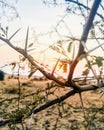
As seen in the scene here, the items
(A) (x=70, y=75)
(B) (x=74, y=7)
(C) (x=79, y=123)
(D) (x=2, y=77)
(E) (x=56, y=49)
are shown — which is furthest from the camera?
(D) (x=2, y=77)

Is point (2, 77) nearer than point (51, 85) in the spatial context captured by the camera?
No

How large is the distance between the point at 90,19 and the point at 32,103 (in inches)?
42.9

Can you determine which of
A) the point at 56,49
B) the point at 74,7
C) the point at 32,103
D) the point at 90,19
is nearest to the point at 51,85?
the point at 32,103

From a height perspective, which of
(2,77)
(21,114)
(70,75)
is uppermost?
(70,75)

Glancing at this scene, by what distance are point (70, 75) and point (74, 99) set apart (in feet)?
28.2

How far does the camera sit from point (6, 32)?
4.81 ft

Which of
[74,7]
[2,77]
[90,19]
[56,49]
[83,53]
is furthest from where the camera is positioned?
[2,77]

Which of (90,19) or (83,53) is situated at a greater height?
(90,19)

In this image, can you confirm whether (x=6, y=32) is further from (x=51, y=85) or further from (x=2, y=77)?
(x=2, y=77)

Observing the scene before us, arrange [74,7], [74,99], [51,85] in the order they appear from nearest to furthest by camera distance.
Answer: [51,85] → [74,7] → [74,99]

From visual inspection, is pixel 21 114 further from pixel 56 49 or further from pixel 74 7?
pixel 74 7

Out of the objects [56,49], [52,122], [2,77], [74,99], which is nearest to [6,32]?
[56,49]

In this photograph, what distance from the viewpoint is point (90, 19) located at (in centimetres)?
101

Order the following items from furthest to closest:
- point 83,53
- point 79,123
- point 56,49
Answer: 1. point 79,123
2. point 56,49
3. point 83,53
